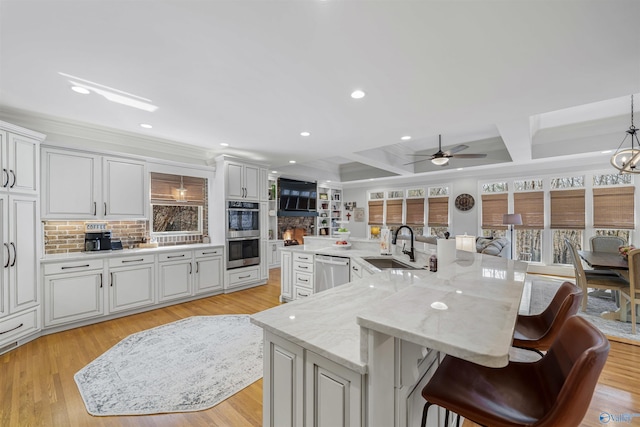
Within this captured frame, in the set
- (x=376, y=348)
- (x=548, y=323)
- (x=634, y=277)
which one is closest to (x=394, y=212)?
(x=634, y=277)

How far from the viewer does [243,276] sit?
5113 millimetres

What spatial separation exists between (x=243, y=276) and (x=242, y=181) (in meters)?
1.82

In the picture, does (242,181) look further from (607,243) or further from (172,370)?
(607,243)

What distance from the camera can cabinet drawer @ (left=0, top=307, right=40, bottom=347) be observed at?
2675mm

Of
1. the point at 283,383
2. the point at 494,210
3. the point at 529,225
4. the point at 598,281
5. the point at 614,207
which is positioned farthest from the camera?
the point at 494,210

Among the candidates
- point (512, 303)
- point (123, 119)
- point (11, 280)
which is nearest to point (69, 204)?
point (11, 280)

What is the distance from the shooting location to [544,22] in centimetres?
166

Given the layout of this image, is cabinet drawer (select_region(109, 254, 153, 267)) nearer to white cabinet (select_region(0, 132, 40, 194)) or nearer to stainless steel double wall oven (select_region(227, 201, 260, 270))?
white cabinet (select_region(0, 132, 40, 194))

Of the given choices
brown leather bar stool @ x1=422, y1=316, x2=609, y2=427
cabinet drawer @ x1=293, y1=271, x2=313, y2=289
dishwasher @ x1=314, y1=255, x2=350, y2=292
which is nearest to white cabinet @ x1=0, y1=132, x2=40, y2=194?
cabinet drawer @ x1=293, y1=271, x2=313, y2=289

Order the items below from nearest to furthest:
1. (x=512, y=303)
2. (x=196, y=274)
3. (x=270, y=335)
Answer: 1. (x=512, y=303)
2. (x=270, y=335)
3. (x=196, y=274)

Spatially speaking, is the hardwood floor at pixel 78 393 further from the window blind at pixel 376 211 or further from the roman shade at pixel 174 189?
the window blind at pixel 376 211

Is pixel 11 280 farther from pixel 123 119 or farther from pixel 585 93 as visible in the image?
pixel 585 93

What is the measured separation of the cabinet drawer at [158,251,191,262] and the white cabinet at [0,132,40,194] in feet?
5.34

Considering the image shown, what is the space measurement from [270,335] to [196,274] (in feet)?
12.3
